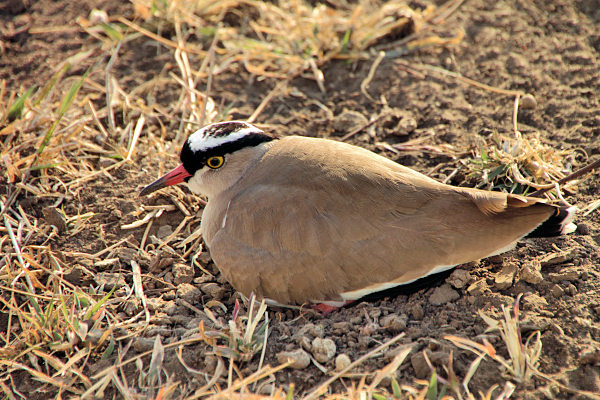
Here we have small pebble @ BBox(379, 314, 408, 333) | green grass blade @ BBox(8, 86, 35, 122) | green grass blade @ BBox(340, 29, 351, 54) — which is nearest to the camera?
small pebble @ BBox(379, 314, 408, 333)

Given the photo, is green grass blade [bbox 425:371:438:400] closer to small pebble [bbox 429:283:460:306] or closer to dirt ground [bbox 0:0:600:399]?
dirt ground [bbox 0:0:600:399]

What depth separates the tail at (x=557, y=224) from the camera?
3.14m

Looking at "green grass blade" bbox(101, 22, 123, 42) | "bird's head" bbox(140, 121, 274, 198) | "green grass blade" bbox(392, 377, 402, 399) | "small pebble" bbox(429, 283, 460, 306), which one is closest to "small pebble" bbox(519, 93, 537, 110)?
"small pebble" bbox(429, 283, 460, 306)

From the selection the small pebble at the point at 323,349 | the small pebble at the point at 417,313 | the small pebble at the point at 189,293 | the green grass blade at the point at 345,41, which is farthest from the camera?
the green grass blade at the point at 345,41

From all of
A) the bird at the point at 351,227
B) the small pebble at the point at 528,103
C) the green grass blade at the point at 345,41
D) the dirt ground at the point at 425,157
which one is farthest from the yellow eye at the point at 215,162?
the small pebble at the point at 528,103

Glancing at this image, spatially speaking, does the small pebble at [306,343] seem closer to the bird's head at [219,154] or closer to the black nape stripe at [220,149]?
the bird's head at [219,154]

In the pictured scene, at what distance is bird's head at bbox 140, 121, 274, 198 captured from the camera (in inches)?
150

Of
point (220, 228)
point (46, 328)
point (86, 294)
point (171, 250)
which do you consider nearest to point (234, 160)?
point (220, 228)

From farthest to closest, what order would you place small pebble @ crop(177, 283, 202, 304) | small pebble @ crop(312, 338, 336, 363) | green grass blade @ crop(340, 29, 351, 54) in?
green grass blade @ crop(340, 29, 351, 54) → small pebble @ crop(177, 283, 202, 304) → small pebble @ crop(312, 338, 336, 363)

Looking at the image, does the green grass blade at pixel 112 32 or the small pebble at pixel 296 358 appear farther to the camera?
the green grass blade at pixel 112 32

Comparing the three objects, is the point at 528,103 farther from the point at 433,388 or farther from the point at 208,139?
the point at 433,388

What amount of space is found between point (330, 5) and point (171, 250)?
3275 millimetres

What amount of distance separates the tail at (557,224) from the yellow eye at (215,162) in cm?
200

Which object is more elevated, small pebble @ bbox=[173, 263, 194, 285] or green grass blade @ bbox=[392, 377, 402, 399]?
green grass blade @ bbox=[392, 377, 402, 399]
